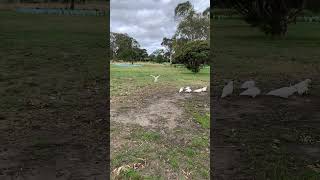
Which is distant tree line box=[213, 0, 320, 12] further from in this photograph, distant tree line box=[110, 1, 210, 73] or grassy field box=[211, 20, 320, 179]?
grassy field box=[211, 20, 320, 179]

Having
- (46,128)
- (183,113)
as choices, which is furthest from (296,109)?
(46,128)

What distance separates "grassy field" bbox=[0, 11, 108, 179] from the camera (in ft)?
15.7

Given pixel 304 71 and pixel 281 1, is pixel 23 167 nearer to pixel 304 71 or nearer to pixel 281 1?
pixel 281 1

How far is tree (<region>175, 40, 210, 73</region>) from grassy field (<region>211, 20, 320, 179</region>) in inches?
16.4

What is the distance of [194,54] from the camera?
10.7 metres

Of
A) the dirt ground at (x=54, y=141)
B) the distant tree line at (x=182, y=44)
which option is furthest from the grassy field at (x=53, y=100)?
the distant tree line at (x=182, y=44)

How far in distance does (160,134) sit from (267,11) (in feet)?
9.91

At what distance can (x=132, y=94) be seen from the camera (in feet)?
27.9

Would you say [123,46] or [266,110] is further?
[266,110]

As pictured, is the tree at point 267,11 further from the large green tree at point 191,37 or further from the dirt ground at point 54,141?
the dirt ground at point 54,141

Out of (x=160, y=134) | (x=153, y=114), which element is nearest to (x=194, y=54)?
(x=153, y=114)

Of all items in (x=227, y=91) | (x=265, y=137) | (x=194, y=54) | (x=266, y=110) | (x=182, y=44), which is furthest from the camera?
(x=194, y=54)

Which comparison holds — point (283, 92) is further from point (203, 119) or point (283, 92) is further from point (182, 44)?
point (182, 44)

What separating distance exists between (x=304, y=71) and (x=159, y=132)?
598cm
